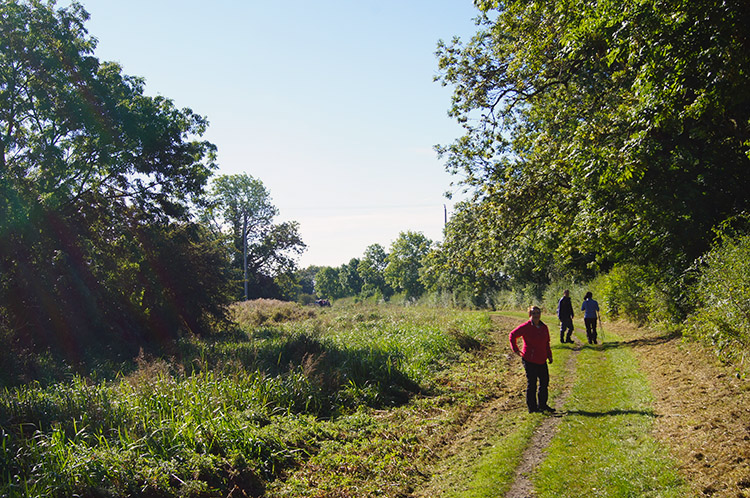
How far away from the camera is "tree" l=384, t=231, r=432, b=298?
72.4 m

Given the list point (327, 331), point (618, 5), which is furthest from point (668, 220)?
point (327, 331)

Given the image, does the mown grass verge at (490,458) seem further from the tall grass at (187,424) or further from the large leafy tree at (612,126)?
the large leafy tree at (612,126)

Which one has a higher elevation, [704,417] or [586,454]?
[704,417]

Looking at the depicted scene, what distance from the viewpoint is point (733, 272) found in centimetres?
937

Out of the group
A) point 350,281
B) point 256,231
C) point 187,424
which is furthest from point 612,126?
point 350,281

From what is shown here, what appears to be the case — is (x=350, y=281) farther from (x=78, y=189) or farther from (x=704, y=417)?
(x=704, y=417)

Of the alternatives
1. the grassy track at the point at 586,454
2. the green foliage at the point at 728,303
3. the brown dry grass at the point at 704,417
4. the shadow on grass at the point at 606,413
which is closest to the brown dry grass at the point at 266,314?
the grassy track at the point at 586,454

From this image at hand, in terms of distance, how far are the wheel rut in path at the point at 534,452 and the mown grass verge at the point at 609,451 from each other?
0.33 ft

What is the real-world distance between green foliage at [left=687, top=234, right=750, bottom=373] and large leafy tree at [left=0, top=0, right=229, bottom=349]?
2096cm

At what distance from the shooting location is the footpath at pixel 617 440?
18.0ft

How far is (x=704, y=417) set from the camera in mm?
7035

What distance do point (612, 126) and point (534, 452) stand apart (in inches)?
334

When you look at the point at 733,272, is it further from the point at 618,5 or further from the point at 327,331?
the point at 327,331

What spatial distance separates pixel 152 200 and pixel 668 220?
67.9 ft
